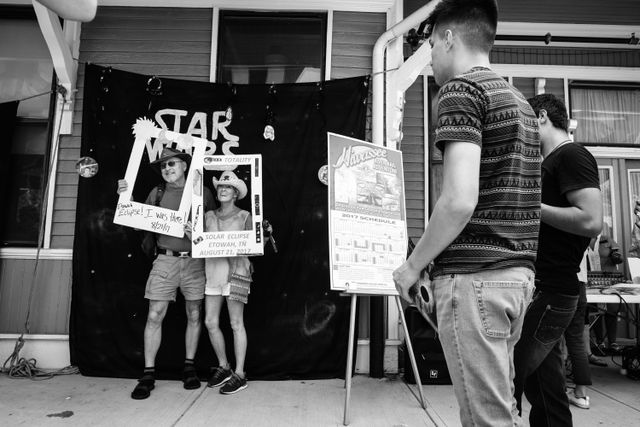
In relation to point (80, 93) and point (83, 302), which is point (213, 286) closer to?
point (83, 302)

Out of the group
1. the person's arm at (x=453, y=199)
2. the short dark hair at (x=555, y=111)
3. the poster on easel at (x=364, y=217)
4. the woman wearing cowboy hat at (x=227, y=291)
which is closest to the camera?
the person's arm at (x=453, y=199)

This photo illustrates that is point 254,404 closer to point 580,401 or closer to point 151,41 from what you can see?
point 580,401

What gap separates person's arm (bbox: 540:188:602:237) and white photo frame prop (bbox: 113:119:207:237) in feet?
9.49

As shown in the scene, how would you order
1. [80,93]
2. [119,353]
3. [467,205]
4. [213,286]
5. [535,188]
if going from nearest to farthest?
[467,205] → [535,188] → [213,286] → [119,353] → [80,93]

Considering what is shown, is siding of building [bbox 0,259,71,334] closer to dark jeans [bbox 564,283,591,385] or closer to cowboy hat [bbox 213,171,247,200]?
cowboy hat [bbox 213,171,247,200]

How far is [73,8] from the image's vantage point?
1.97m

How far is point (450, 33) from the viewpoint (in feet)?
5.12

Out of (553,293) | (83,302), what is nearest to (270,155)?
(83,302)

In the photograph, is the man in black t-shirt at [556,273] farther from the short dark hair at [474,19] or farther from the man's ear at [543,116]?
the short dark hair at [474,19]

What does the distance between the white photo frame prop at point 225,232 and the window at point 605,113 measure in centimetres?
418

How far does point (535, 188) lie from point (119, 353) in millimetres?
3936

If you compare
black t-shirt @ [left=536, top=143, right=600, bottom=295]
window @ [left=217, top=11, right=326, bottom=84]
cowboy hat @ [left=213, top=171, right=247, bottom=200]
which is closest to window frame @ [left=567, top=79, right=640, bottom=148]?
window @ [left=217, top=11, right=326, bottom=84]

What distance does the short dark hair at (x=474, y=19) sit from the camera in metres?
1.54

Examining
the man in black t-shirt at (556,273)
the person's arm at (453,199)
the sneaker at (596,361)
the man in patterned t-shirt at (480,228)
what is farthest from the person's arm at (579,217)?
the sneaker at (596,361)
